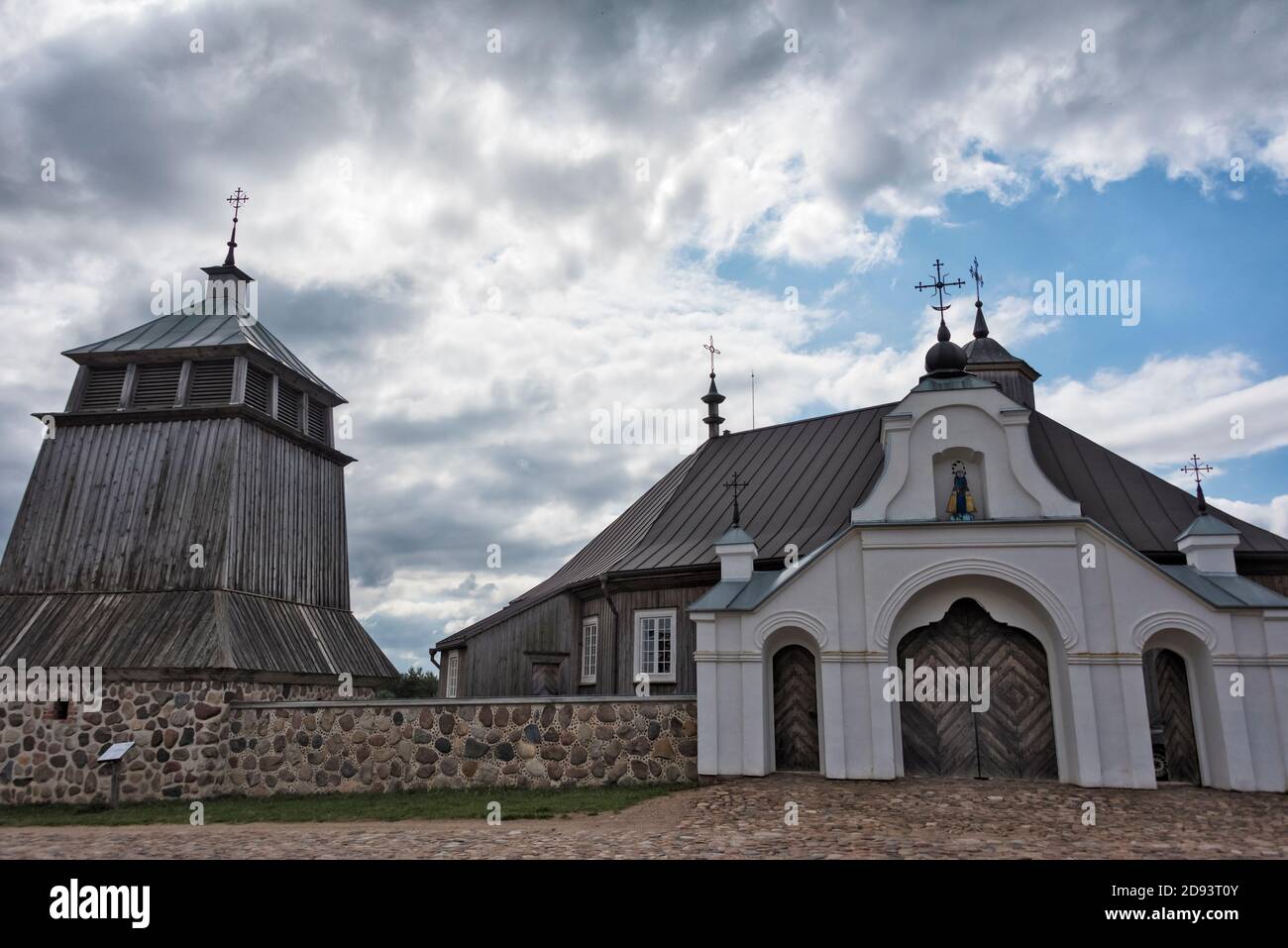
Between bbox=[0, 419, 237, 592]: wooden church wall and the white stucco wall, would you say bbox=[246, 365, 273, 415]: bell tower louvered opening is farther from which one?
the white stucco wall

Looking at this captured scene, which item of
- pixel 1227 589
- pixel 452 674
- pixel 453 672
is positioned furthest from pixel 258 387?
pixel 1227 589

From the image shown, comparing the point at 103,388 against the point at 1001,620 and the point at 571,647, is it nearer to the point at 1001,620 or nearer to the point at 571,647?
the point at 571,647

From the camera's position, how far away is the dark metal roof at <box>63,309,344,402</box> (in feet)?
67.3

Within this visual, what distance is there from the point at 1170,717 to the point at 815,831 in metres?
7.72

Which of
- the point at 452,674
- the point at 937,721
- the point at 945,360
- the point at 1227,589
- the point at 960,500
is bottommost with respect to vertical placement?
the point at 937,721

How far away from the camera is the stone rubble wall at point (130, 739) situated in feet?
51.4

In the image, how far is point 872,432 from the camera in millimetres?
20219

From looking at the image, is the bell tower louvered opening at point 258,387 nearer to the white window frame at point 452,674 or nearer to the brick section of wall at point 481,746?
the brick section of wall at point 481,746

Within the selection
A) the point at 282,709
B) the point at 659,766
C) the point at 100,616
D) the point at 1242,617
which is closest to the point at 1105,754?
the point at 1242,617

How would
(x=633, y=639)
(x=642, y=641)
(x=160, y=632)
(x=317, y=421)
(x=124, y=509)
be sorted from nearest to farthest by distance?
1. (x=160, y=632)
2. (x=642, y=641)
3. (x=633, y=639)
4. (x=124, y=509)
5. (x=317, y=421)

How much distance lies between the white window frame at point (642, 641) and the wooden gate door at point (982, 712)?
508cm

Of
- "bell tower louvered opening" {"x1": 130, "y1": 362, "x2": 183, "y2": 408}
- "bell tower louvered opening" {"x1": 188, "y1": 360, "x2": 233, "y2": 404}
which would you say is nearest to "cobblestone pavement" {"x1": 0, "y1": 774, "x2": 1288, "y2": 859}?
"bell tower louvered opening" {"x1": 188, "y1": 360, "x2": 233, "y2": 404}

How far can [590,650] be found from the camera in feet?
64.8
